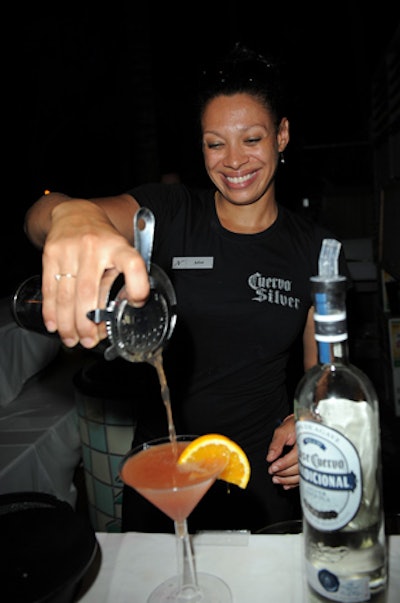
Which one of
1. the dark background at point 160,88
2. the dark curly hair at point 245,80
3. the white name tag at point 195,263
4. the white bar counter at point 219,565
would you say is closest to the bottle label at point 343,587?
the white bar counter at point 219,565

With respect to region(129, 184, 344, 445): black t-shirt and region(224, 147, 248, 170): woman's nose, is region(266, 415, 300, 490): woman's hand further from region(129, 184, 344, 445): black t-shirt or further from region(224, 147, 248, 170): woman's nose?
region(224, 147, 248, 170): woman's nose

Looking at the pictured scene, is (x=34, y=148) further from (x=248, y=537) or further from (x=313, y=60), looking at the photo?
(x=248, y=537)

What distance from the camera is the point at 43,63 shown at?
7430 millimetres

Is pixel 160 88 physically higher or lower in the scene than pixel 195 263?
higher

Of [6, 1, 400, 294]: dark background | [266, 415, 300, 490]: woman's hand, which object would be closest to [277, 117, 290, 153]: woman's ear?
[266, 415, 300, 490]: woman's hand

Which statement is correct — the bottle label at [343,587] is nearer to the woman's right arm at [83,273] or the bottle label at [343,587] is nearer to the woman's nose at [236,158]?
the woman's right arm at [83,273]

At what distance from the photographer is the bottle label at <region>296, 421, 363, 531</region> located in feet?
2.58

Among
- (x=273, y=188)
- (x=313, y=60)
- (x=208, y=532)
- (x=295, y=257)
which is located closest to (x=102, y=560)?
(x=208, y=532)

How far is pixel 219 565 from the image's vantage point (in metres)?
1.11

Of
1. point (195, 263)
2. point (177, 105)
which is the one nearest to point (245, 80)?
point (195, 263)

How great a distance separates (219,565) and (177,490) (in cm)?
32

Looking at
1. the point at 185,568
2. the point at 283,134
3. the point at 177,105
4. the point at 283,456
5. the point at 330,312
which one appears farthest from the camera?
the point at 177,105

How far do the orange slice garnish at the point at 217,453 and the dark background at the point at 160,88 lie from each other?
5657 millimetres

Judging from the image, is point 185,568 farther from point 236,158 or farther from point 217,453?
point 236,158
